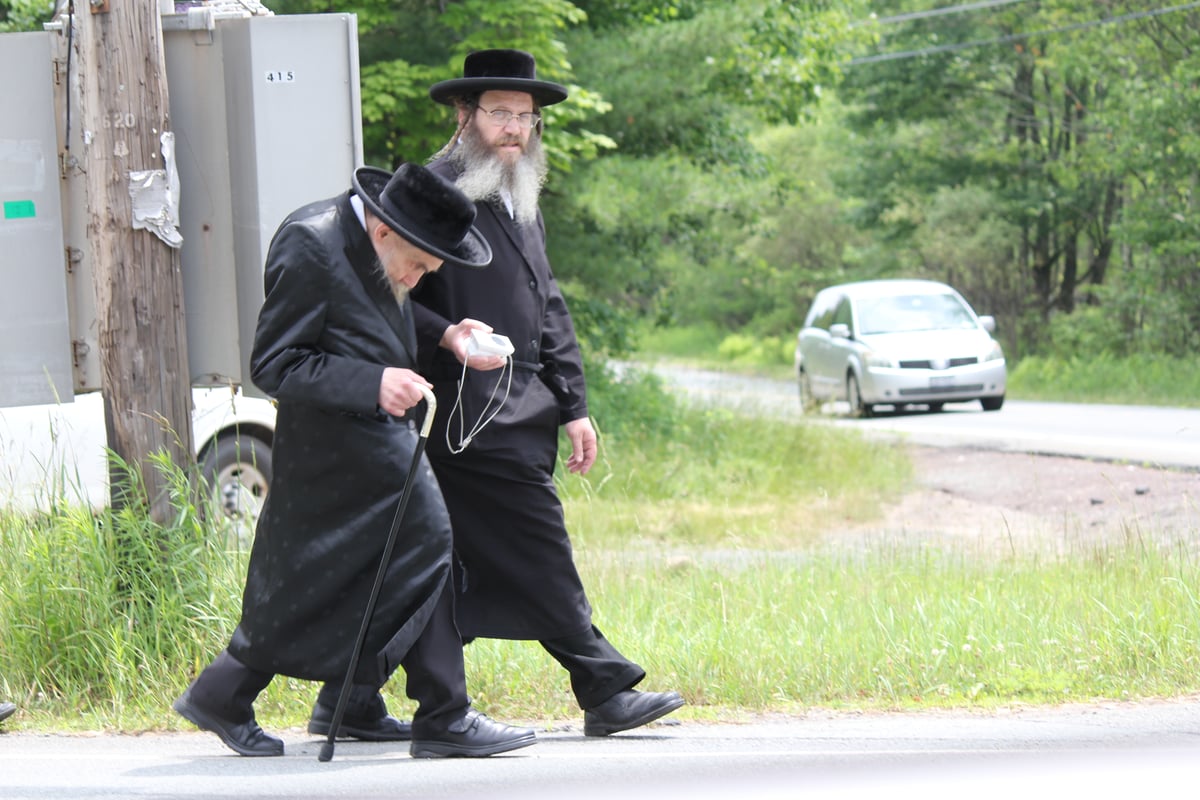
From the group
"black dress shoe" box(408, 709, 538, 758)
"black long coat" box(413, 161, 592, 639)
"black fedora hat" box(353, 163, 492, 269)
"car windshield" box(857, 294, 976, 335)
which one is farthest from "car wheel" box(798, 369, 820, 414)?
"black fedora hat" box(353, 163, 492, 269)

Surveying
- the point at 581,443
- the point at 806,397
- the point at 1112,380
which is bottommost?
the point at 1112,380

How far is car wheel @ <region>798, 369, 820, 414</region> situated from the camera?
Answer: 20.8 metres

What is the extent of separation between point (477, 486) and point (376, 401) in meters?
0.70

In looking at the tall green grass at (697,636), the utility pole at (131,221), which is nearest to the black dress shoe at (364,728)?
the tall green grass at (697,636)

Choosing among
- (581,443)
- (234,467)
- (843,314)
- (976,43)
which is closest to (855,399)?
→ (843,314)

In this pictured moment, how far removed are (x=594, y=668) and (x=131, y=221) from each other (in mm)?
2445

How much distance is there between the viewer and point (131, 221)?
5.91 meters

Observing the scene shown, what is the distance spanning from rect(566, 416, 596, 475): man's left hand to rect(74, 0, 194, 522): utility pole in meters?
1.69

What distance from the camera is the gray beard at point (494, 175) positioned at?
5055 mm

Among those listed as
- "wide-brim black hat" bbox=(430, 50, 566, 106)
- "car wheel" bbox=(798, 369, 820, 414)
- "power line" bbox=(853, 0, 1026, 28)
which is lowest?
"car wheel" bbox=(798, 369, 820, 414)

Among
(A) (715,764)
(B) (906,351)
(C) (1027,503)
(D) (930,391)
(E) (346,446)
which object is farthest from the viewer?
(D) (930,391)

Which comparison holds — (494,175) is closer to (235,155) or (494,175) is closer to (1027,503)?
(235,155)

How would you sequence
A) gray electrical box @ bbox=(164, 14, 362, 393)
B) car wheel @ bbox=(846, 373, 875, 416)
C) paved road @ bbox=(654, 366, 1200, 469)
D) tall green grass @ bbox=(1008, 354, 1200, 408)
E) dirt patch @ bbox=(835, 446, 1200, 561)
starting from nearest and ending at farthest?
gray electrical box @ bbox=(164, 14, 362, 393) < dirt patch @ bbox=(835, 446, 1200, 561) < paved road @ bbox=(654, 366, 1200, 469) < car wheel @ bbox=(846, 373, 875, 416) < tall green grass @ bbox=(1008, 354, 1200, 408)

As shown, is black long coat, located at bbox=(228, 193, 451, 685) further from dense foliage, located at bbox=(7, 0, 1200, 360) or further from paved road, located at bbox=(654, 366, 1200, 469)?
paved road, located at bbox=(654, 366, 1200, 469)
